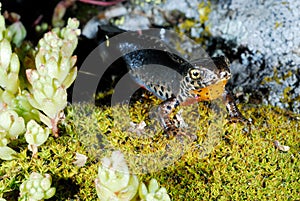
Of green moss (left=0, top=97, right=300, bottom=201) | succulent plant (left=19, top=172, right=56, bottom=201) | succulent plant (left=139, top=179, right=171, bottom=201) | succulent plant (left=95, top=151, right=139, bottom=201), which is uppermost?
succulent plant (left=95, top=151, right=139, bottom=201)

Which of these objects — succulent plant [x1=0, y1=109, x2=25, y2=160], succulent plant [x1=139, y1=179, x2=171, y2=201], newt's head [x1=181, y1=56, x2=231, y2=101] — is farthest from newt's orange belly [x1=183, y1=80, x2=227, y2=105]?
succulent plant [x1=0, y1=109, x2=25, y2=160]

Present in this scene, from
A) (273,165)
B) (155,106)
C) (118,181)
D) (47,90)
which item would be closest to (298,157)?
(273,165)

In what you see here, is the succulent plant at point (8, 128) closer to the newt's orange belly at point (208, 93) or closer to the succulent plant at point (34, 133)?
the succulent plant at point (34, 133)

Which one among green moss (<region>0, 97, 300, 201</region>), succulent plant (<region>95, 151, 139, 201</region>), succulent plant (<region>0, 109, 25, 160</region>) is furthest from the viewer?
green moss (<region>0, 97, 300, 201</region>)

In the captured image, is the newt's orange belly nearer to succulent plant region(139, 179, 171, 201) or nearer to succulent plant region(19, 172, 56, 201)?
succulent plant region(139, 179, 171, 201)

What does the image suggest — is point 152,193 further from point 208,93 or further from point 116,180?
point 208,93

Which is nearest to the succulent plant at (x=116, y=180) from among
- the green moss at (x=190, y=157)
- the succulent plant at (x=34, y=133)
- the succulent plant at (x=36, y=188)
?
the succulent plant at (x=36, y=188)
